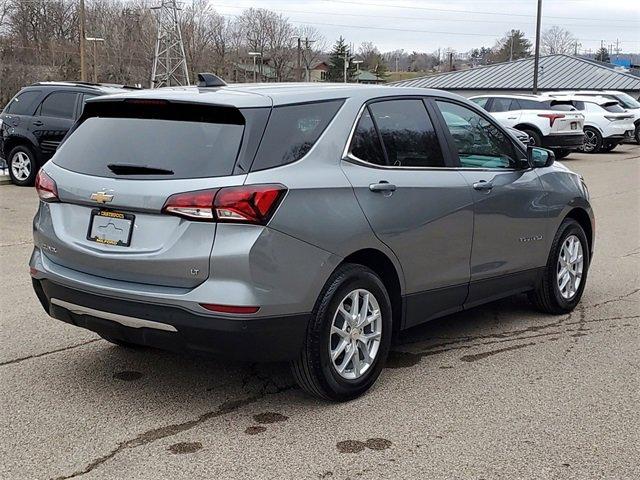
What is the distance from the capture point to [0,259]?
325 inches

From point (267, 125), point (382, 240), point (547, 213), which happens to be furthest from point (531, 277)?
point (267, 125)

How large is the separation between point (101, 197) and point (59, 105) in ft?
35.6

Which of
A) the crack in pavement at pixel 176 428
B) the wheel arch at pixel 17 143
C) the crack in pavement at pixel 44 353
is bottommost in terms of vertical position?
the crack in pavement at pixel 176 428

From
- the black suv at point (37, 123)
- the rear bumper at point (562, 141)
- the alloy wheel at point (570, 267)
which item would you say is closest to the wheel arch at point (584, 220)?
the alloy wheel at point (570, 267)

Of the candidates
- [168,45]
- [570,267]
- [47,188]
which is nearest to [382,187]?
[47,188]

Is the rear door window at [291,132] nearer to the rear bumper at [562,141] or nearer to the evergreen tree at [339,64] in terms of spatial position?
the rear bumper at [562,141]

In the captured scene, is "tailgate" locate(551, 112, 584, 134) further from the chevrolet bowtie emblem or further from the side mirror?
the chevrolet bowtie emblem

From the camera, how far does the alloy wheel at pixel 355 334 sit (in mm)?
4352

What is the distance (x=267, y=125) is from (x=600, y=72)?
54.5 metres

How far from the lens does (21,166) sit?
1449 cm

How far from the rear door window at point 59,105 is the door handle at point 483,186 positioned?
34.0 feet

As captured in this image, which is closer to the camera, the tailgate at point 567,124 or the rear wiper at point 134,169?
the rear wiper at point 134,169

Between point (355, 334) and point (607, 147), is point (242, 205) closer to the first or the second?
point (355, 334)

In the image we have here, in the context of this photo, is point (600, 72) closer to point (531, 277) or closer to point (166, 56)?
point (166, 56)
